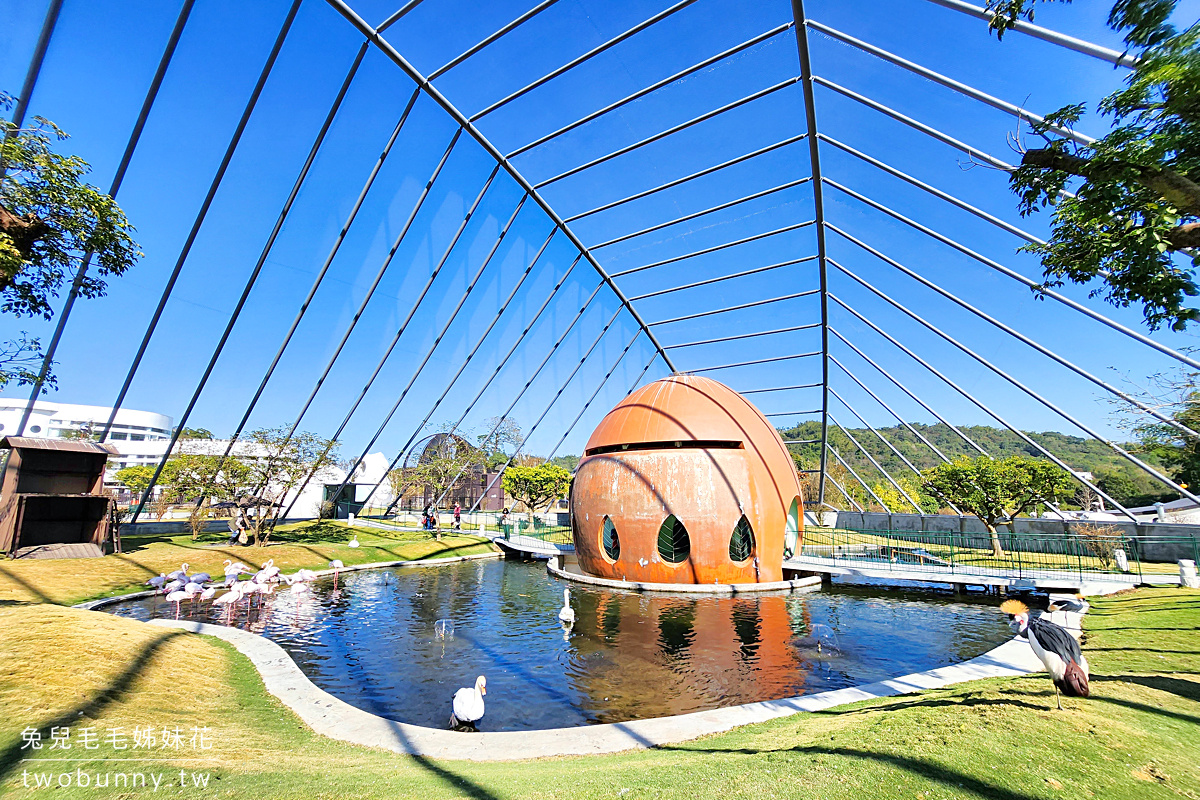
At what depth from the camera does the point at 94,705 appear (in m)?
5.58

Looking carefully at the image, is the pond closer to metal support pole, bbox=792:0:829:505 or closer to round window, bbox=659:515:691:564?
round window, bbox=659:515:691:564

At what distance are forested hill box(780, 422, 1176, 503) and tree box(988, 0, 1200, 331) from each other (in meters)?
57.7

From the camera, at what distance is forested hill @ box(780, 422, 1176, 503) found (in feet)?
182

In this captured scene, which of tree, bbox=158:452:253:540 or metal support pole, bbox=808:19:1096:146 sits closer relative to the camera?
metal support pole, bbox=808:19:1096:146

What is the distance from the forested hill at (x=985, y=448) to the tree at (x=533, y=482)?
38.1 meters

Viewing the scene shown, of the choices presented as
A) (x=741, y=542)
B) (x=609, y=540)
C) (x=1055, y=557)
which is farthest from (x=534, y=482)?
(x=1055, y=557)

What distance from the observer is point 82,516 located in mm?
20406

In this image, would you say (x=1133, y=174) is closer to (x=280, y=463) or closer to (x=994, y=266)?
(x=994, y=266)

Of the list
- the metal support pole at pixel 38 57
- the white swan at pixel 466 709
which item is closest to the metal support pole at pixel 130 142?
the metal support pole at pixel 38 57

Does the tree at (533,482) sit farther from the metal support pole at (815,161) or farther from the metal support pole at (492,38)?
the metal support pole at (492,38)

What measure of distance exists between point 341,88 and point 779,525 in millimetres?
19749

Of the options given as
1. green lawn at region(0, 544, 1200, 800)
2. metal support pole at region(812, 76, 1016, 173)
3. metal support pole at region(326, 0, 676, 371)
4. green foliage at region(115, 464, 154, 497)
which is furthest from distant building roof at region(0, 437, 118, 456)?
metal support pole at region(812, 76, 1016, 173)

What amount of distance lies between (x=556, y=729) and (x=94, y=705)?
504cm

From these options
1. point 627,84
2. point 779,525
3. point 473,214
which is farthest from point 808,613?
point 473,214
